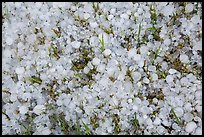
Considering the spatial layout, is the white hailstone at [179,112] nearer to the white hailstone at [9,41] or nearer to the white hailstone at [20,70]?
the white hailstone at [20,70]

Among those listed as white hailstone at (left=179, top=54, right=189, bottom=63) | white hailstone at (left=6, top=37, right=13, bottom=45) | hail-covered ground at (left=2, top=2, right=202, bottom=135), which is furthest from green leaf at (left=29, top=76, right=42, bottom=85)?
white hailstone at (left=179, top=54, right=189, bottom=63)

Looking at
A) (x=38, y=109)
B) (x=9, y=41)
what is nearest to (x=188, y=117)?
(x=38, y=109)

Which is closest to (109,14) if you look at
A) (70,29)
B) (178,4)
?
(70,29)

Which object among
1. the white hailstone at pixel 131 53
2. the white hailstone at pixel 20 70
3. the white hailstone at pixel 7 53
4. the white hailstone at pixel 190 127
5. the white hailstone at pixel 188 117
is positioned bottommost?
the white hailstone at pixel 190 127

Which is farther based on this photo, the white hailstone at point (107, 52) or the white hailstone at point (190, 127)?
the white hailstone at point (107, 52)

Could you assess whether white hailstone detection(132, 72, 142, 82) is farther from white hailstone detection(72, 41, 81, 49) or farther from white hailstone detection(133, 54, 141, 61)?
white hailstone detection(72, 41, 81, 49)

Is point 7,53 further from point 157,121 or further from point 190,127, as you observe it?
point 190,127

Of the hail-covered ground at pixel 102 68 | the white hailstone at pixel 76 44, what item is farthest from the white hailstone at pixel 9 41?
the white hailstone at pixel 76 44

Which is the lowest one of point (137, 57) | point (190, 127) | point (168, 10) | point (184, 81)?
point (190, 127)
